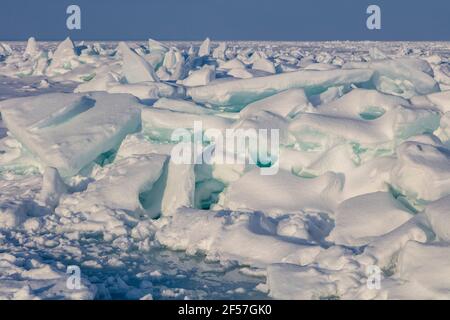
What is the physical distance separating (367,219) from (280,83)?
2521mm

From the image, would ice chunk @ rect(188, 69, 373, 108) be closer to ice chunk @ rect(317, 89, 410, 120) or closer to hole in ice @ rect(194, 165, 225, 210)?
ice chunk @ rect(317, 89, 410, 120)

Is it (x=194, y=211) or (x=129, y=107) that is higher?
(x=129, y=107)

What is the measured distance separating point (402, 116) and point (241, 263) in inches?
88.5

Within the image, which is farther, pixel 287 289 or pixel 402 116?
pixel 402 116

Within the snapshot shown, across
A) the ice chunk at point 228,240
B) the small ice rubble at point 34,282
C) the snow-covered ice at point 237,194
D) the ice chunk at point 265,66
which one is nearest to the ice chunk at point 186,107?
the snow-covered ice at point 237,194

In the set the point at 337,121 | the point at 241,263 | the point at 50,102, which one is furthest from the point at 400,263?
the point at 50,102

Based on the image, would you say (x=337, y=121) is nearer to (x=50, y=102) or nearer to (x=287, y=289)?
(x=287, y=289)

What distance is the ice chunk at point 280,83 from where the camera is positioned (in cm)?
634

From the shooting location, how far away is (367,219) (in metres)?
4.26

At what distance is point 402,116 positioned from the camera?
5.22 meters

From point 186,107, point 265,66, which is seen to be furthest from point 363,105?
point 265,66
